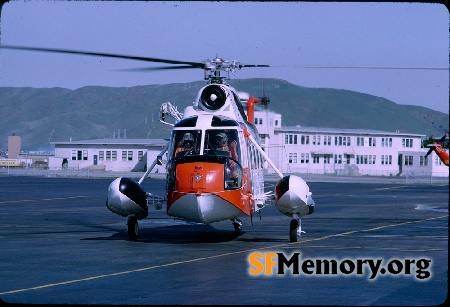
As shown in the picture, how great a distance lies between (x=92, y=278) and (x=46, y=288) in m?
1.40

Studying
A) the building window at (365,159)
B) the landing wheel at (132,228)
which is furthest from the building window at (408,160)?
the landing wheel at (132,228)

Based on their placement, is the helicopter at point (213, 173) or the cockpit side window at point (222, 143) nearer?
the helicopter at point (213, 173)

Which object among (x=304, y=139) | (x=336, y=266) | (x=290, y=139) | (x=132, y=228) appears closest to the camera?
(x=336, y=266)

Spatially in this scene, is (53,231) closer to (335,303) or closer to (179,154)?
(179,154)

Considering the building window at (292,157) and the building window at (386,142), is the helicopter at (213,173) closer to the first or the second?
the building window at (292,157)

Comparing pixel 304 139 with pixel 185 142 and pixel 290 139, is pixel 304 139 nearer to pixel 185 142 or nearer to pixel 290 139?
pixel 290 139

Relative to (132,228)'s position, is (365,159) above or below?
above

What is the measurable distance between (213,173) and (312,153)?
368ft

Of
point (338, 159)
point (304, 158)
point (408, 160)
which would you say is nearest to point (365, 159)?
point (338, 159)

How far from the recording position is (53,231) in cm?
2669

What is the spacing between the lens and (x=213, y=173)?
2117 cm

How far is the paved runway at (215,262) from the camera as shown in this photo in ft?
45.2

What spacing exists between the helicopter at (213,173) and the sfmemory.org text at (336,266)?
243 cm

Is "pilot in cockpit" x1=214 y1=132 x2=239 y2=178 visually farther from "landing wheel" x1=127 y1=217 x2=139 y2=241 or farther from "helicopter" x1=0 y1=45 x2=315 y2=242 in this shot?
"landing wheel" x1=127 y1=217 x2=139 y2=241
